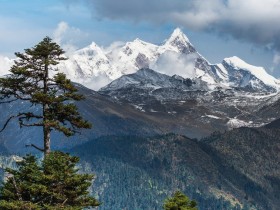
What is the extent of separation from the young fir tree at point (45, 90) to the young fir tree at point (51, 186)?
2.77 metres

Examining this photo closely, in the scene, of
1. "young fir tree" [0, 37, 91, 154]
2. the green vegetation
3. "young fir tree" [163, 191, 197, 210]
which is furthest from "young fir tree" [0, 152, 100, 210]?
"young fir tree" [163, 191, 197, 210]

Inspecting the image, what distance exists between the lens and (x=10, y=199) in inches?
2077

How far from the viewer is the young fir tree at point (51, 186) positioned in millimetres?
52031

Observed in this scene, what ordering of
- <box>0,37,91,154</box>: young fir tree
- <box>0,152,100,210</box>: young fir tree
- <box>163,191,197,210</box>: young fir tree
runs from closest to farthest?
<box>0,152,100,210</box>: young fir tree → <box>0,37,91,154</box>: young fir tree → <box>163,191,197,210</box>: young fir tree

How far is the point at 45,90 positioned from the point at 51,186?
8970mm

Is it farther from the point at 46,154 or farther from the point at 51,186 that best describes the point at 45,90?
the point at 51,186

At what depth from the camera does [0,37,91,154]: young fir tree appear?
56594 millimetres

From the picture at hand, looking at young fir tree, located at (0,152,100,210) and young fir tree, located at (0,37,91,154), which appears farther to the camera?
young fir tree, located at (0,37,91,154)

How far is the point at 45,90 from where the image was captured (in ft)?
191

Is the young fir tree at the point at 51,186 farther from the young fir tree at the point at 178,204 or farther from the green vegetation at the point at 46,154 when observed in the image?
the young fir tree at the point at 178,204

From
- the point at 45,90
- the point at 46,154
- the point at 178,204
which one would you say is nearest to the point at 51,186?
the point at 46,154

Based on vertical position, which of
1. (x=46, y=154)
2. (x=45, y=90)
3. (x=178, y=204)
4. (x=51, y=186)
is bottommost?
(x=51, y=186)

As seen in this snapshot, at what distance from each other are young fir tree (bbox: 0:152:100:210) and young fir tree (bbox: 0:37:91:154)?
9.09 ft

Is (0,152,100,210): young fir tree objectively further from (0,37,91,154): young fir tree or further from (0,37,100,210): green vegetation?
(0,37,91,154): young fir tree
